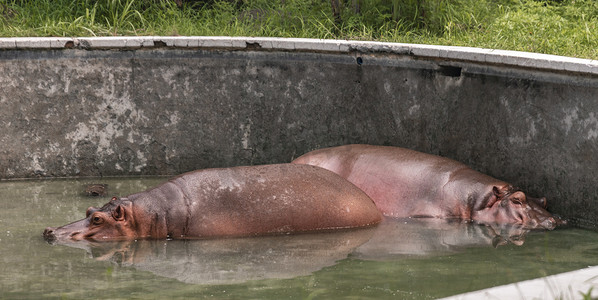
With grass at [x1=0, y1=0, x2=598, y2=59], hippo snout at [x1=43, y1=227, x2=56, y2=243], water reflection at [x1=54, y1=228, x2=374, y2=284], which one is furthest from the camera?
grass at [x1=0, y1=0, x2=598, y2=59]

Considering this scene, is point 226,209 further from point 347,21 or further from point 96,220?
point 347,21

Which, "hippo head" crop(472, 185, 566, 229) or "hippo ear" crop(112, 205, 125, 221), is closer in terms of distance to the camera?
"hippo ear" crop(112, 205, 125, 221)

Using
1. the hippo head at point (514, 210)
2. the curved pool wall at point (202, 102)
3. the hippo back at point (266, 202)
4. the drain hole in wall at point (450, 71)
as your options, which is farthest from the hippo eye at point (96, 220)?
the drain hole in wall at point (450, 71)

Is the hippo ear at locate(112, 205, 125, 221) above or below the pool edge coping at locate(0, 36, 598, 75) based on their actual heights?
below

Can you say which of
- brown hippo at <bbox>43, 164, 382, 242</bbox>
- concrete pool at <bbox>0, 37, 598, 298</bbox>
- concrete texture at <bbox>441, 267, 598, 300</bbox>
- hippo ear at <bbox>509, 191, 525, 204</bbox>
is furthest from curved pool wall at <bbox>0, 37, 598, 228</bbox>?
concrete texture at <bbox>441, 267, 598, 300</bbox>

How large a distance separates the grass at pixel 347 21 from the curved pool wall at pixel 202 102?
2.43ft

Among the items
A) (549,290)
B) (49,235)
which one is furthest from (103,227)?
(549,290)

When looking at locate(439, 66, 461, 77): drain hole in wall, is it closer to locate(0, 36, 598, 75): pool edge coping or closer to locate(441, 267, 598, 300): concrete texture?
locate(0, 36, 598, 75): pool edge coping

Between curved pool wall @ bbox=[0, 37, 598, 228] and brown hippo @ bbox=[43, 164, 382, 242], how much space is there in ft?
4.68

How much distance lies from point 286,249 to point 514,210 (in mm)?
1731

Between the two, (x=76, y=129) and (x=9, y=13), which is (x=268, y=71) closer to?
(x=76, y=129)

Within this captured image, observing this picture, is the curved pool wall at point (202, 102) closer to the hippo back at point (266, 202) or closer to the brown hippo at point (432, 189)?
the brown hippo at point (432, 189)

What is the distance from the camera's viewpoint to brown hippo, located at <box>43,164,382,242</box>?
6.18 m

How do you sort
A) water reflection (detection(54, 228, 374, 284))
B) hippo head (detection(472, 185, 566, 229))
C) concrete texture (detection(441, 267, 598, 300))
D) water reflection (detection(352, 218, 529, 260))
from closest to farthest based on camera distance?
concrete texture (detection(441, 267, 598, 300)) < water reflection (detection(54, 228, 374, 284)) < water reflection (detection(352, 218, 529, 260)) < hippo head (detection(472, 185, 566, 229))
